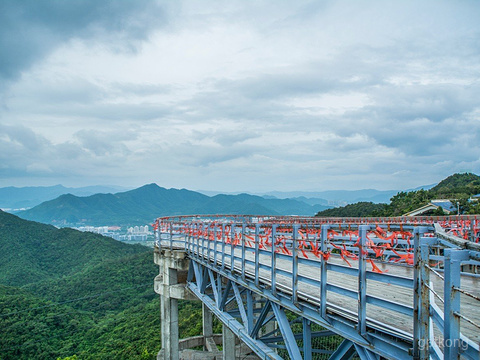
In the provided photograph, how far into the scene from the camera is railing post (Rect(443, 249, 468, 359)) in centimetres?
325

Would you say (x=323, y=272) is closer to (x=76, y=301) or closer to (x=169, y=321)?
(x=169, y=321)

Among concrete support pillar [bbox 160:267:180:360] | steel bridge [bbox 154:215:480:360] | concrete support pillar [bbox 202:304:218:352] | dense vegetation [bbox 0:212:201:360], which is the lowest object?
dense vegetation [bbox 0:212:201:360]

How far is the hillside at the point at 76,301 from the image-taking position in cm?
3928

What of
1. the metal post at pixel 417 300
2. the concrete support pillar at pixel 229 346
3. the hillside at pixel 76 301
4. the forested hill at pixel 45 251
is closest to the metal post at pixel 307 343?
the metal post at pixel 417 300

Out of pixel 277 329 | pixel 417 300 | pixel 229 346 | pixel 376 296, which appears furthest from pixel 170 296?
pixel 417 300

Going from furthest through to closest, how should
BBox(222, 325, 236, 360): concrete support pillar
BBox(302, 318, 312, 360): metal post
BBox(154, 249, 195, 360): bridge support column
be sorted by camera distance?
BBox(154, 249, 195, 360): bridge support column
BBox(222, 325, 236, 360): concrete support pillar
BBox(302, 318, 312, 360): metal post

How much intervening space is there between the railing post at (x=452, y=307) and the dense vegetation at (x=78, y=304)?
3115 cm

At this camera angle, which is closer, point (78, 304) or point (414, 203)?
point (414, 203)

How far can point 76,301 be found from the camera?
56812mm

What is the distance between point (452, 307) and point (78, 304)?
6117 cm

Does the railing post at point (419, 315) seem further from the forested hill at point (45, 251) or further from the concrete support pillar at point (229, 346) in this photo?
the forested hill at point (45, 251)

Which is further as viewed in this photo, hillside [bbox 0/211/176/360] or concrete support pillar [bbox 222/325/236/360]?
hillside [bbox 0/211/176/360]

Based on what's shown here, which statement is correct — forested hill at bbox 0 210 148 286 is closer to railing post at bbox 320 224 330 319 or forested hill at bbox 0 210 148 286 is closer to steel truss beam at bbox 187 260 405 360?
steel truss beam at bbox 187 260 405 360

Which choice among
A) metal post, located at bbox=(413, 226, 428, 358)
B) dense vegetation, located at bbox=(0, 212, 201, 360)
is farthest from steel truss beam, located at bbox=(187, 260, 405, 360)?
dense vegetation, located at bbox=(0, 212, 201, 360)
